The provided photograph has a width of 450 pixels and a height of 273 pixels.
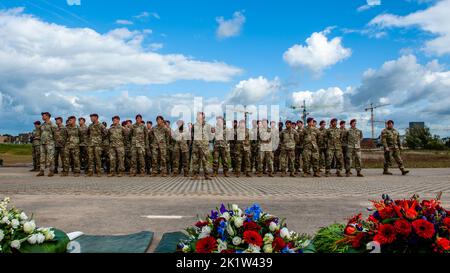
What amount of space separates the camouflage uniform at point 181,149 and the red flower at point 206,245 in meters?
14.2

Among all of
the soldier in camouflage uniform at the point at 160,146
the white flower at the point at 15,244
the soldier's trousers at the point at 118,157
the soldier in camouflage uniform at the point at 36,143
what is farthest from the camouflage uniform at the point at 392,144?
the white flower at the point at 15,244

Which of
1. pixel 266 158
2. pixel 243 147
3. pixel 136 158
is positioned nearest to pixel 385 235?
pixel 243 147

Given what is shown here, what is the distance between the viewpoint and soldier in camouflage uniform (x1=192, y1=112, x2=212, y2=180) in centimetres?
1591

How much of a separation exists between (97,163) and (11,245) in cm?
1446

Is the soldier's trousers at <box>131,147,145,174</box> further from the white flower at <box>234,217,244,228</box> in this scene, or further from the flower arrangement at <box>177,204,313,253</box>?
the white flower at <box>234,217,244,228</box>

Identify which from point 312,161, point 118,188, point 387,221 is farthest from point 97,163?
point 387,221

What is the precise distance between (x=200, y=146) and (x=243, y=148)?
7.77 feet

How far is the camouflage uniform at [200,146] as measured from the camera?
15.9 metres

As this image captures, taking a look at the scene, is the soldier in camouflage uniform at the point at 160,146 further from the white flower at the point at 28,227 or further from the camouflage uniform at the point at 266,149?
the white flower at the point at 28,227

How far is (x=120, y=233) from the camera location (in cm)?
612
